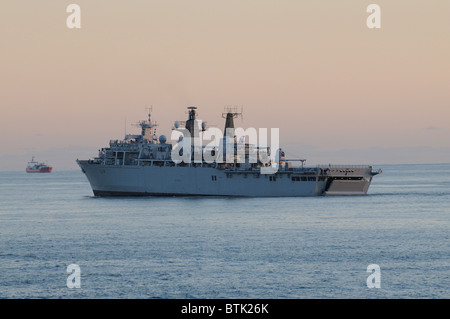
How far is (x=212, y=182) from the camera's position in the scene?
76.3 m

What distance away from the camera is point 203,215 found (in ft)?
195

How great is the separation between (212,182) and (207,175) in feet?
3.38

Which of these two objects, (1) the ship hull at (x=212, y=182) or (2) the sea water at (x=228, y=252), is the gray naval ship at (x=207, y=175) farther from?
(2) the sea water at (x=228, y=252)

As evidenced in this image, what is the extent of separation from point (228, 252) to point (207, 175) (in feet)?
126

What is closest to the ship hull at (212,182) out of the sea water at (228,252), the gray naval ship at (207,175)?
the gray naval ship at (207,175)

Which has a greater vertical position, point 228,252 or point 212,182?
point 212,182

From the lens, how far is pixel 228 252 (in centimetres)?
3822

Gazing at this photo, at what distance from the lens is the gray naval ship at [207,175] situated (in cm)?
7625

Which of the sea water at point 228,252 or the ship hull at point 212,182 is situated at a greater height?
the ship hull at point 212,182

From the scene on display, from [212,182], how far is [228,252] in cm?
3824

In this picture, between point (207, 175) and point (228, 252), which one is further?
point (207, 175)

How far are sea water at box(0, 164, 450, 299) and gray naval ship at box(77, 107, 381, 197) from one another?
985cm

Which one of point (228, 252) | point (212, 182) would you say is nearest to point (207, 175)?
point (212, 182)

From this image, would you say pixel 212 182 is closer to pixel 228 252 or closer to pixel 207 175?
pixel 207 175
